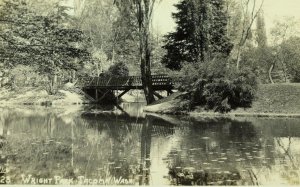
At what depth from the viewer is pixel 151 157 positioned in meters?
11.9

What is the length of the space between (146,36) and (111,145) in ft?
65.9

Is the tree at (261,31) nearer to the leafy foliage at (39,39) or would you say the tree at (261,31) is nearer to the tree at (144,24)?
the tree at (144,24)

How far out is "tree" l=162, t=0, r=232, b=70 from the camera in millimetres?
33094

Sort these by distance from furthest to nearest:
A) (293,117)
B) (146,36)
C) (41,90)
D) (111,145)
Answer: (41,90) → (146,36) → (293,117) → (111,145)

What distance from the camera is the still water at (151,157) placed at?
9.04 metres

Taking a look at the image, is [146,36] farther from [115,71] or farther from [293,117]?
[115,71]

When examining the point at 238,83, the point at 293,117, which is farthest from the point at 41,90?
the point at 293,117

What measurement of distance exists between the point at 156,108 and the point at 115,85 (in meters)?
10.5

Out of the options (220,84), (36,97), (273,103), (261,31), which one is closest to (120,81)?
(36,97)

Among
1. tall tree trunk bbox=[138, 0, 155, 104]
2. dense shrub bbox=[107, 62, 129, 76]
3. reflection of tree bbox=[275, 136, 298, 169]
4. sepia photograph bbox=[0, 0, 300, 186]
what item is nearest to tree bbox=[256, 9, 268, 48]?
sepia photograph bbox=[0, 0, 300, 186]

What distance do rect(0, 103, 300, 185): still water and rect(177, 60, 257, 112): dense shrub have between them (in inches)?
417

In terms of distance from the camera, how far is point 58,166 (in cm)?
1040

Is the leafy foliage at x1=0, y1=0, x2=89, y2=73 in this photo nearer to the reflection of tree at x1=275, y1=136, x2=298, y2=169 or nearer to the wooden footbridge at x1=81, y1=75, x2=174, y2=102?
the reflection of tree at x1=275, y1=136, x2=298, y2=169

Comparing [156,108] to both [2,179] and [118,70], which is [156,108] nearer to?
[118,70]
